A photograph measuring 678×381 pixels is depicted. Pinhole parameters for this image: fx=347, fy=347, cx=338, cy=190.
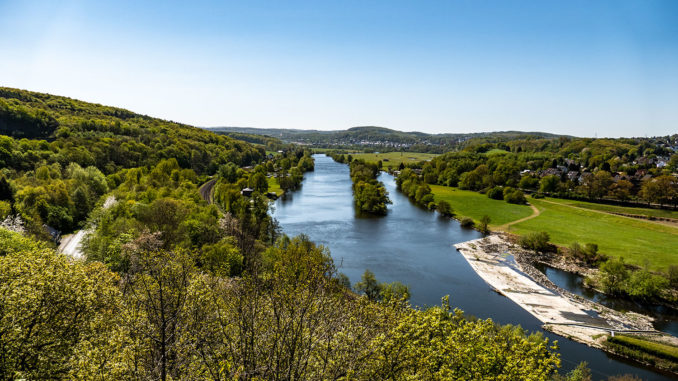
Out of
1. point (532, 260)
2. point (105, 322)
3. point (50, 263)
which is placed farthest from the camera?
point (532, 260)

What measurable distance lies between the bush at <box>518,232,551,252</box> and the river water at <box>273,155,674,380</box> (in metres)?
7.23

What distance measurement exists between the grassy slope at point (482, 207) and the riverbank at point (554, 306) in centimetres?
1974

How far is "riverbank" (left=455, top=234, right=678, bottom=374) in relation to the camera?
25391 millimetres

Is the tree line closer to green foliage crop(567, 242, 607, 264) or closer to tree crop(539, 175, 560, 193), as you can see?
green foliage crop(567, 242, 607, 264)

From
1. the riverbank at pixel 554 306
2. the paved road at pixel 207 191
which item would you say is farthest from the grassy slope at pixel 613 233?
the paved road at pixel 207 191

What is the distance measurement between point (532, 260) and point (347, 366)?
40.1 m

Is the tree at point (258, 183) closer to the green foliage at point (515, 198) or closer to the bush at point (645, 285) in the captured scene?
the green foliage at point (515, 198)

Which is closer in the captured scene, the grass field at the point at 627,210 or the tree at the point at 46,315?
the tree at the point at 46,315

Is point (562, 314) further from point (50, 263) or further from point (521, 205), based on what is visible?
point (521, 205)

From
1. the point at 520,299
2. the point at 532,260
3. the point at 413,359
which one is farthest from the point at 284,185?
the point at 413,359

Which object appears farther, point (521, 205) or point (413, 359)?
point (521, 205)

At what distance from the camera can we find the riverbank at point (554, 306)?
83.3 feet

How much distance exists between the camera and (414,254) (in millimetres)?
41844

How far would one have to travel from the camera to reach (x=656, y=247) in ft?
141
